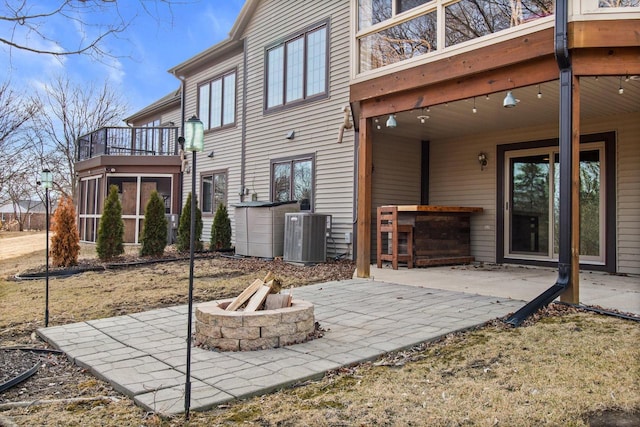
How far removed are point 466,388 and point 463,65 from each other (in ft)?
12.7

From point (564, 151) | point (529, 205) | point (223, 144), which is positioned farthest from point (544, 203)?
point (223, 144)

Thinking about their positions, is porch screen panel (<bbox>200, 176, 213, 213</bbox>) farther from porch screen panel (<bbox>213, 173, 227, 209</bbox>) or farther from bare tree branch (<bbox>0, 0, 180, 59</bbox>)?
bare tree branch (<bbox>0, 0, 180, 59</bbox>)

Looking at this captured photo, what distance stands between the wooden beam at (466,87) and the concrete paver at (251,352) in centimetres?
234

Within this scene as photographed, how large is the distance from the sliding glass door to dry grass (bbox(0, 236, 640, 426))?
3635 mm

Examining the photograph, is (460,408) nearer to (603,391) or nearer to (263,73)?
(603,391)

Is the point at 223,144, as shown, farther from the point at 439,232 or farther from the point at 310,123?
the point at 439,232

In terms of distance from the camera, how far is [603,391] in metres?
2.69

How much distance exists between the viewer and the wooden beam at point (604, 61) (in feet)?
15.0

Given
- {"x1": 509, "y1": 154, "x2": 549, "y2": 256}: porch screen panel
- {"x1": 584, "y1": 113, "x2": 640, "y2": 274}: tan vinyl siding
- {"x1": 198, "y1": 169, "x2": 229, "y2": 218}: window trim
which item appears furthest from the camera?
{"x1": 198, "y1": 169, "x2": 229, "y2": 218}: window trim

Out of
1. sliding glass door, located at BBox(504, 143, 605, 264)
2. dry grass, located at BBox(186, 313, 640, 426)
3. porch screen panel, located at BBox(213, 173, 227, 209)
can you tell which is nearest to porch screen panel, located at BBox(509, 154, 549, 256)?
sliding glass door, located at BBox(504, 143, 605, 264)

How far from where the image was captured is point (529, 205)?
27.5 feet

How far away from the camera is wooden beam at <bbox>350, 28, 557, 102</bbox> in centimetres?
484

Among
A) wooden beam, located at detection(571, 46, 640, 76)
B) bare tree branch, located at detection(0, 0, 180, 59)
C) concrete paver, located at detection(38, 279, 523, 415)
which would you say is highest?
→ wooden beam, located at detection(571, 46, 640, 76)

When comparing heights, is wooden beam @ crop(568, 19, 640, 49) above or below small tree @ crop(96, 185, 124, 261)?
above
